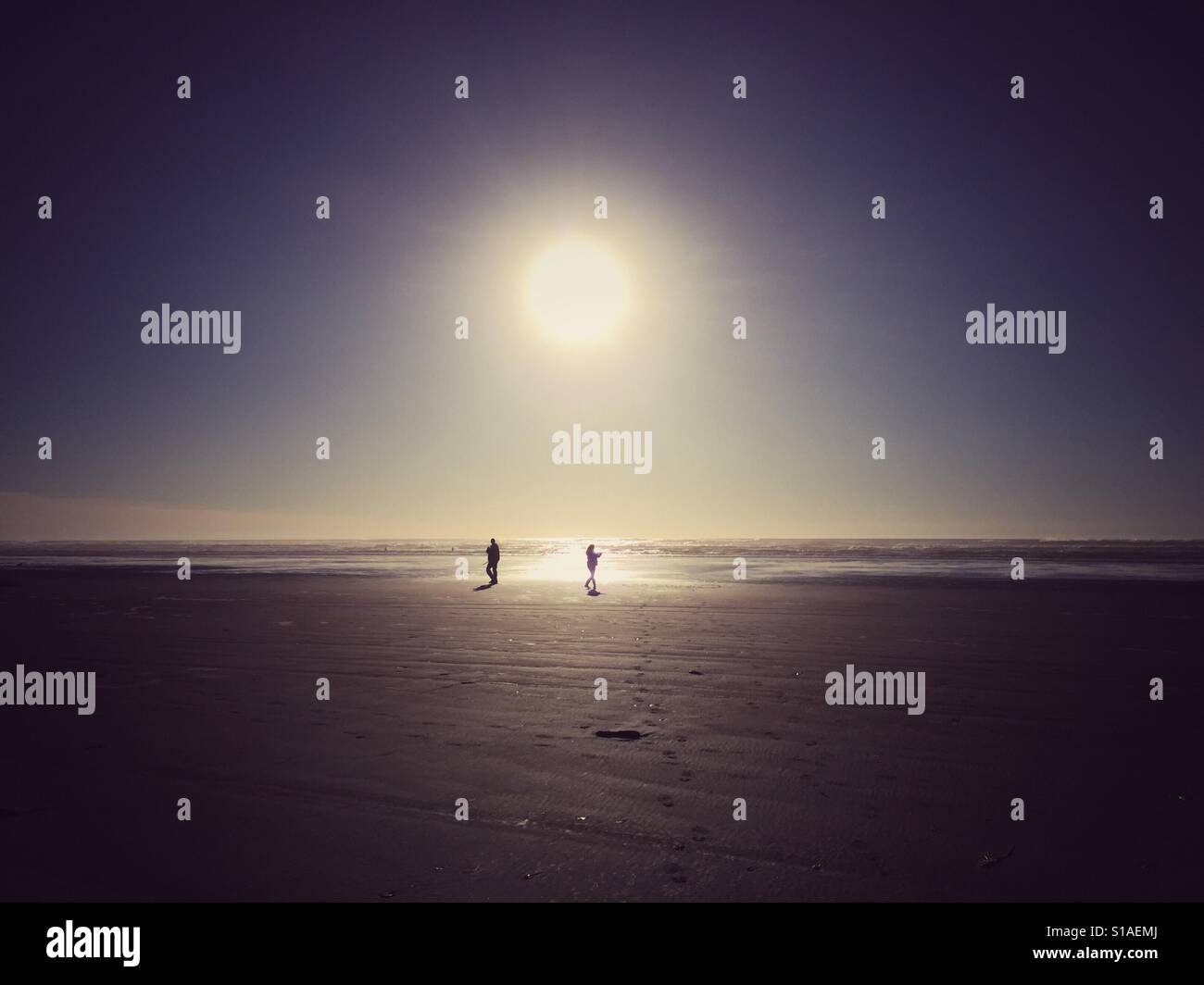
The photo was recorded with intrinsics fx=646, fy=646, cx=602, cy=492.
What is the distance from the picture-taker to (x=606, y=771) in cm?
678

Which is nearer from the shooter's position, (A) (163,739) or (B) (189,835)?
(B) (189,835)

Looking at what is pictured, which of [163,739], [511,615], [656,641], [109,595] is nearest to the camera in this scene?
[163,739]

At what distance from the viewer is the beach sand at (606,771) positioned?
4.77 metres

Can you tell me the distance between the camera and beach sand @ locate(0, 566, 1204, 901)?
4770 mm

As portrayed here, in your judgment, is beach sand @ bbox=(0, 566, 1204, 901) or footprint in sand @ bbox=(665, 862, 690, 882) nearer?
footprint in sand @ bbox=(665, 862, 690, 882)

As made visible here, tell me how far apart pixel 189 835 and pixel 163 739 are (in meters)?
3.13

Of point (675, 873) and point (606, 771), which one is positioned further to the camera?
point (606, 771)

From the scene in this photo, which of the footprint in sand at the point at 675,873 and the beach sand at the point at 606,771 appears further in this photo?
the beach sand at the point at 606,771
